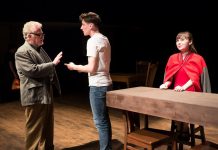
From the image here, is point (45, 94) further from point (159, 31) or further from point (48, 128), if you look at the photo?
point (159, 31)

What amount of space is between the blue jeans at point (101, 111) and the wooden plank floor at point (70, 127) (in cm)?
65

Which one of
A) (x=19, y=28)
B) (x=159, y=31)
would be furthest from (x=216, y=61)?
(x=19, y=28)

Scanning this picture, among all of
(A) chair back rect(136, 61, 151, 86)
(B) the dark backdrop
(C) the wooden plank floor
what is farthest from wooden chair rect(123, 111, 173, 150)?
(B) the dark backdrop

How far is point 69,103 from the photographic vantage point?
6254 millimetres

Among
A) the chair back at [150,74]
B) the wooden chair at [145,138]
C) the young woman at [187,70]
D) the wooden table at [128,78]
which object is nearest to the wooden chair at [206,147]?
the wooden chair at [145,138]

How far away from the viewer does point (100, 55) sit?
A: 2.63 meters

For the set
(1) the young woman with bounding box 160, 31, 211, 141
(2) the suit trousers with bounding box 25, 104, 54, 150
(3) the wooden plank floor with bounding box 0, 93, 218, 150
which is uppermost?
(1) the young woman with bounding box 160, 31, 211, 141

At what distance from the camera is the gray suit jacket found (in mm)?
2730

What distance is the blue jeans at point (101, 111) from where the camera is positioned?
268 centimetres

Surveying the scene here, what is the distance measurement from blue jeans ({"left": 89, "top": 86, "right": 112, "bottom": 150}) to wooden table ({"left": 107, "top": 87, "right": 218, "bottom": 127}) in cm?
8

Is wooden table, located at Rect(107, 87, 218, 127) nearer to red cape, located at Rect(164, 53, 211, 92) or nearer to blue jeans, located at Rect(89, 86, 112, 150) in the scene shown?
blue jeans, located at Rect(89, 86, 112, 150)

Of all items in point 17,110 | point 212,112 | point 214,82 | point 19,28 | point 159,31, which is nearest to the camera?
point 212,112

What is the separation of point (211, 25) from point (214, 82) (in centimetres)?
163

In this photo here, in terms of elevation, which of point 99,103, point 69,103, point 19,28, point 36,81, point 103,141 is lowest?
point 69,103
